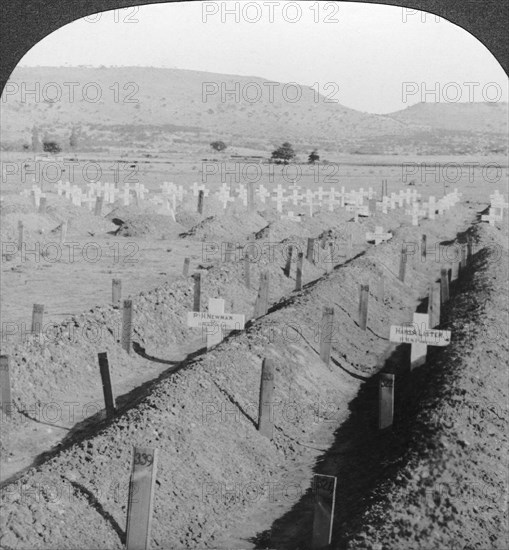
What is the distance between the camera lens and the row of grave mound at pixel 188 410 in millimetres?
6852

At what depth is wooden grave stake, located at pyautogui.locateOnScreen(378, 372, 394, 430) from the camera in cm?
875

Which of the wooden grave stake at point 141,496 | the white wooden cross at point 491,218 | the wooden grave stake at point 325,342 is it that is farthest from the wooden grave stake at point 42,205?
the wooden grave stake at point 141,496

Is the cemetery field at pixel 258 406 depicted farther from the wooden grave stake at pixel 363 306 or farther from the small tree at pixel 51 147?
the small tree at pixel 51 147

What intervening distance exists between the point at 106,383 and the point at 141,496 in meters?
3.57

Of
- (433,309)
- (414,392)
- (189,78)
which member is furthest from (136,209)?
(189,78)

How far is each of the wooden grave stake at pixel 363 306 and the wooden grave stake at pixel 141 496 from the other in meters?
7.78

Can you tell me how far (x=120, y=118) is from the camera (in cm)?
13662

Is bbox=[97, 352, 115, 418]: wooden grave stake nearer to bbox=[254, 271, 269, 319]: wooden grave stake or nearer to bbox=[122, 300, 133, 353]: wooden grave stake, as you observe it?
bbox=[122, 300, 133, 353]: wooden grave stake

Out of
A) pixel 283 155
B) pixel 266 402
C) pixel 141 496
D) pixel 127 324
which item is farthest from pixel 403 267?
pixel 283 155

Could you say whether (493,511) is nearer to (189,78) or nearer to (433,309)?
(433,309)

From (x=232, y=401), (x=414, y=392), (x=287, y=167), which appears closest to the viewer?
(x=232, y=401)

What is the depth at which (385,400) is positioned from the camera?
890cm

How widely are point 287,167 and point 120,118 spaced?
241 feet

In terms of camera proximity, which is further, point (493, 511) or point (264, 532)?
point (264, 532)
